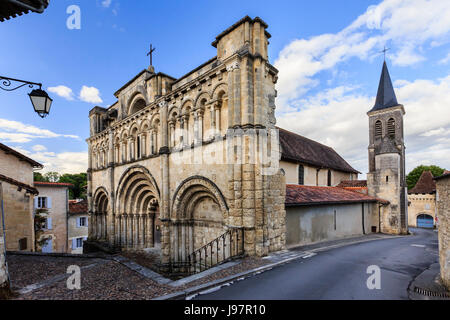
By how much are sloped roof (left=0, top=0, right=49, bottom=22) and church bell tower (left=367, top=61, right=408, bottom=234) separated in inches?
912

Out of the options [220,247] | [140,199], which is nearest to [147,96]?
[140,199]

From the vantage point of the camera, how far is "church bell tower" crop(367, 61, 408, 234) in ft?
60.8

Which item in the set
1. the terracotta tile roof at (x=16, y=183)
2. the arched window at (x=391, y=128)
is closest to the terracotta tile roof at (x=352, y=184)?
the arched window at (x=391, y=128)

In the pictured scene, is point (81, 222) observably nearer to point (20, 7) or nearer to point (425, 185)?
point (20, 7)

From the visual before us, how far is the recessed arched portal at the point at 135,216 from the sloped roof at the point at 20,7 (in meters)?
11.0

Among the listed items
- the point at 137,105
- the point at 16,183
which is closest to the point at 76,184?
the point at 16,183

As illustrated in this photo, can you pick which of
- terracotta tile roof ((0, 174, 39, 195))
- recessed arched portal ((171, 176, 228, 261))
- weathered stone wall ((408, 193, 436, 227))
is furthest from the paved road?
weathered stone wall ((408, 193, 436, 227))

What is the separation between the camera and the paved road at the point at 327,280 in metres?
4.95

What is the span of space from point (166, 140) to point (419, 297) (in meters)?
10.5

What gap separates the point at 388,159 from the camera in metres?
19.4

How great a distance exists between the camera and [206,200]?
1006 centimetres

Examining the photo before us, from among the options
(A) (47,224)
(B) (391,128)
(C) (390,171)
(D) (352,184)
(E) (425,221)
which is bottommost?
(E) (425,221)

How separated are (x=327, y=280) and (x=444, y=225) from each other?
141 inches
